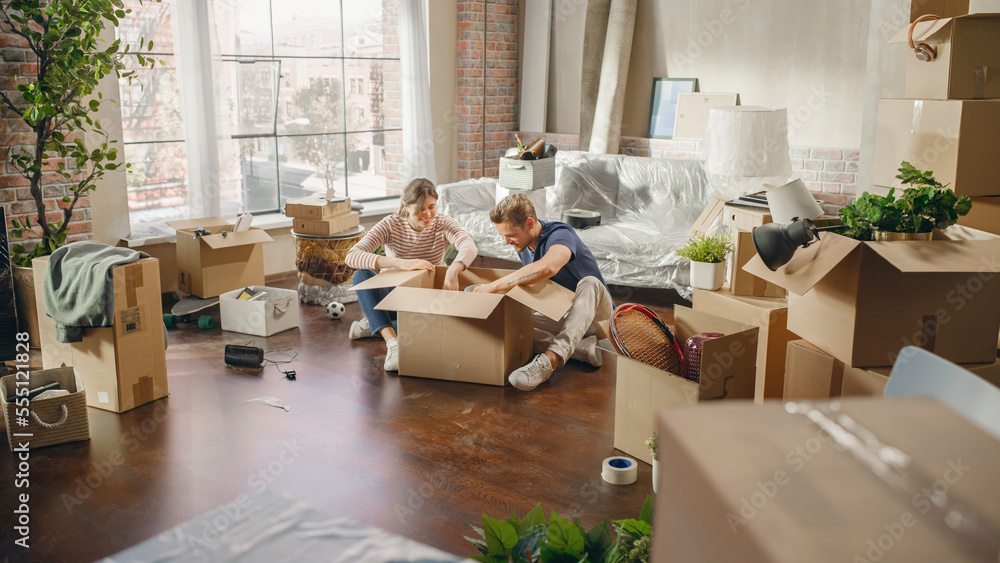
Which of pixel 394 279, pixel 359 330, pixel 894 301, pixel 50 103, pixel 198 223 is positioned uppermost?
pixel 50 103

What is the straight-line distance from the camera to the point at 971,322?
210 centimetres

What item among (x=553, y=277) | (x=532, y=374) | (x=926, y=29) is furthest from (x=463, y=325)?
(x=926, y=29)

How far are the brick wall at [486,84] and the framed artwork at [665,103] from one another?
1279 millimetres

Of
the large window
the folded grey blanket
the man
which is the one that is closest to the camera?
the folded grey blanket

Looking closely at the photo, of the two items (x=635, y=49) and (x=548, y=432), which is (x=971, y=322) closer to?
(x=548, y=432)

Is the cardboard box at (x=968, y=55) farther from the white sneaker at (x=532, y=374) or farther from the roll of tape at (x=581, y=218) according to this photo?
the roll of tape at (x=581, y=218)

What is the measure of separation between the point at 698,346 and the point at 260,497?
4.71ft

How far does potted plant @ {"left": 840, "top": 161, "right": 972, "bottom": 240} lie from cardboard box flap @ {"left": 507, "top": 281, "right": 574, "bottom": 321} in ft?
4.37

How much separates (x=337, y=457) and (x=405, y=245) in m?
1.44

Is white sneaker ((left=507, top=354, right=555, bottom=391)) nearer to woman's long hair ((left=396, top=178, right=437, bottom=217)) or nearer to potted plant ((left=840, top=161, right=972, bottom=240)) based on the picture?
woman's long hair ((left=396, top=178, right=437, bottom=217))

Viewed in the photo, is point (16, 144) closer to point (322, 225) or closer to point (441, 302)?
point (322, 225)

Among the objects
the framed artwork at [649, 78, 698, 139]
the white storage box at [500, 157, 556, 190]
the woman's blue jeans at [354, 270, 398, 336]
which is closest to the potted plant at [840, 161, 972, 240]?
the woman's blue jeans at [354, 270, 398, 336]

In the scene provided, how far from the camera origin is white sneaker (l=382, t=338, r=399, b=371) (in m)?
3.58

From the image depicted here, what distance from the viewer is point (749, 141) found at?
413 cm
